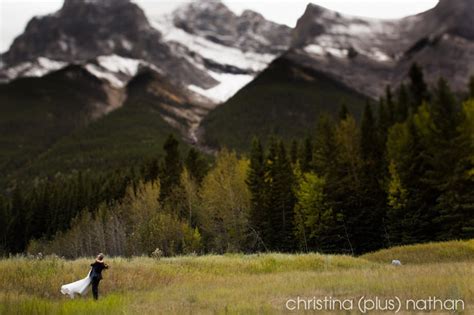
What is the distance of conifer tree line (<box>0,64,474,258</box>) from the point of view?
38.7m

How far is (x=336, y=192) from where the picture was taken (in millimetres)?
46906

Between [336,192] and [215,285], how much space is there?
30.0m

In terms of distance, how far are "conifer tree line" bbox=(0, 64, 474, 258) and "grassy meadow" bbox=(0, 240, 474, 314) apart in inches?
209

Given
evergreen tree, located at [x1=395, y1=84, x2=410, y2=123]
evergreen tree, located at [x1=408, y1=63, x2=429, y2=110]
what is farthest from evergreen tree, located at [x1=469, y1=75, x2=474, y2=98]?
evergreen tree, located at [x1=408, y1=63, x2=429, y2=110]

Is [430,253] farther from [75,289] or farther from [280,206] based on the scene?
[280,206]

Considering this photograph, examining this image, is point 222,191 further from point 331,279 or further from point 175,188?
point 331,279

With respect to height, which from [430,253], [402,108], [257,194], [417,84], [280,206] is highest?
[417,84]

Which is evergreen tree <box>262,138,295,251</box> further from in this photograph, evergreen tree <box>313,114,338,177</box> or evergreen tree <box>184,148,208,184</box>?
evergreen tree <box>184,148,208,184</box>

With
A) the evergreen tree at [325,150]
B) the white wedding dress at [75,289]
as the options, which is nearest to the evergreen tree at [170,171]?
the evergreen tree at [325,150]

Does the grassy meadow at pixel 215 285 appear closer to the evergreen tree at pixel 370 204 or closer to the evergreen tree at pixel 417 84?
the evergreen tree at pixel 370 204

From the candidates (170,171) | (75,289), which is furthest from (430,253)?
(170,171)

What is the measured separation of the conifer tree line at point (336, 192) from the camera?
3872cm

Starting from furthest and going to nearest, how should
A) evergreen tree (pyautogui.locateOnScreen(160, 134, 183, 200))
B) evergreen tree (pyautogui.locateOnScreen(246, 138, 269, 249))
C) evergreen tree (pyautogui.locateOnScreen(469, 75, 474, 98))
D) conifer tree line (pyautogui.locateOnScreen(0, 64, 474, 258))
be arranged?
evergreen tree (pyautogui.locateOnScreen(160, 134, 183, 200)), evergreen tree (pyautogui.locateOnScreen(246, 138, 269, 249)), evergreen tree (pyautogui.locateOnScreen(469, 75, 474, 98)), conifer tree line (pyautogui.locateOnScreen(0, 64, 474, 258))

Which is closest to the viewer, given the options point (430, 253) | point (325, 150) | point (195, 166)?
point (430, 253)
